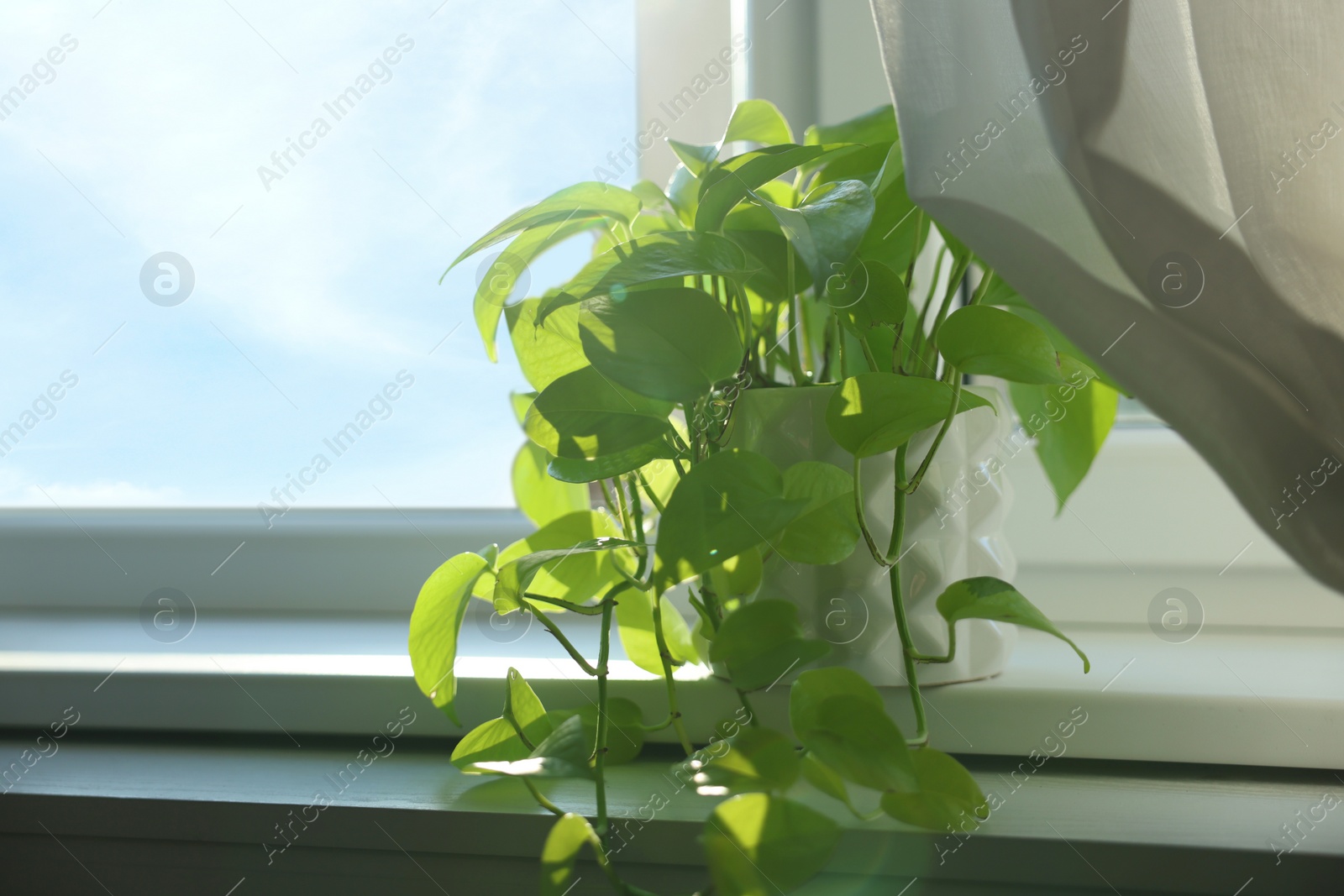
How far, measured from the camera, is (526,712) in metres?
0.43

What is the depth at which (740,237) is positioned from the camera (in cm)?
→ 46

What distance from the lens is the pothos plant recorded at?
1.11ft

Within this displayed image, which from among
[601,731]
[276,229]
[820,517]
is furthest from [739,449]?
[276,229]

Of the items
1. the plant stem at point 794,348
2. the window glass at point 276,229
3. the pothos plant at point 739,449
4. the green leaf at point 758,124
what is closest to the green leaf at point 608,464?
the pothos plant at point 739,449

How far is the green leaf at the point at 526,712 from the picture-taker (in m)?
0.42

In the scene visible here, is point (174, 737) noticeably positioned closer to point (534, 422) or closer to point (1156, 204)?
point (534, 422)

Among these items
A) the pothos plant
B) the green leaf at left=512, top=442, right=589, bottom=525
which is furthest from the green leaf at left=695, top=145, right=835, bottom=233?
the green leaf at left=512, top=442, right=589, bottom=525

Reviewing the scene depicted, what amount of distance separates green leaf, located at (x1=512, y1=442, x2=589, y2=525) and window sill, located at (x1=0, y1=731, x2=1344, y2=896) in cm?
16

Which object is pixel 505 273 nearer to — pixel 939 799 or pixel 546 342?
pixel 546 342

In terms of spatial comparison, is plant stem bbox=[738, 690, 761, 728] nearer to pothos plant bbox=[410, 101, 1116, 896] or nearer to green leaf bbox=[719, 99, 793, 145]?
pothos plant bbox=[410, 101, 1116, 896]

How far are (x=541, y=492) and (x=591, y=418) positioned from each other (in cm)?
16

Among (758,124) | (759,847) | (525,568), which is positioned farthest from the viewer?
(758,124)

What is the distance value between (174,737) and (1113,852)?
2.02ft

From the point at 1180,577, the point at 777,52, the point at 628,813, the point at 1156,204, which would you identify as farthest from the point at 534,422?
the point at 1180,577
